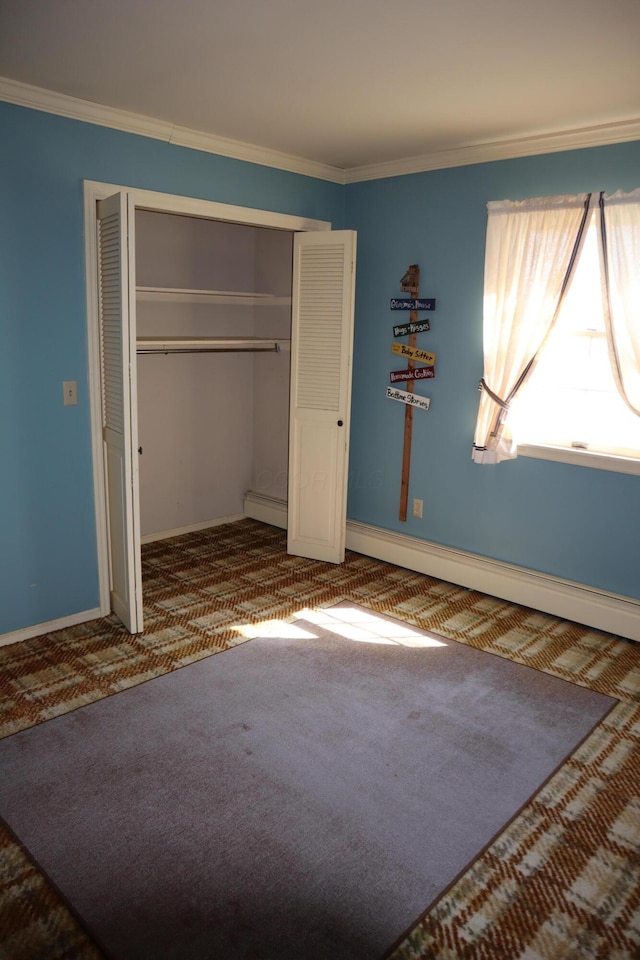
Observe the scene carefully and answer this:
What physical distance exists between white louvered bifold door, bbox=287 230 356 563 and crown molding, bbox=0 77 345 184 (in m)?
0.46

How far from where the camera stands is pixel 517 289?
372 cm

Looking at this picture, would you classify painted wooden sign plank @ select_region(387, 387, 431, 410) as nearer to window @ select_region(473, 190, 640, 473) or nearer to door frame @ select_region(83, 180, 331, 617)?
window @ select_region(473, 190, 640, 473)

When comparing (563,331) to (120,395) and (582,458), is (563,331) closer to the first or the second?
(582,458)

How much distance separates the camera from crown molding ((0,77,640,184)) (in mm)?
3132

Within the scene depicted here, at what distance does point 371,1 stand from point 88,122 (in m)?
1.77

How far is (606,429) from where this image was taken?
3643 millimetres

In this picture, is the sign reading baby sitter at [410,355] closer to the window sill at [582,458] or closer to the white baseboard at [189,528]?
the window sill at [582,458]

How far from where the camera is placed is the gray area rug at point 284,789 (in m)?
1.94

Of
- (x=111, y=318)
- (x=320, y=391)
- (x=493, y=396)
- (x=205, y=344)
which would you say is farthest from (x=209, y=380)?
(x=493, y=396)

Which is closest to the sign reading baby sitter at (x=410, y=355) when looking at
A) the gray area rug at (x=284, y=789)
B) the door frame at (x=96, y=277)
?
the door frame at (x=96, y=277)

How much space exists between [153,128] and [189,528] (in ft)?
8.98

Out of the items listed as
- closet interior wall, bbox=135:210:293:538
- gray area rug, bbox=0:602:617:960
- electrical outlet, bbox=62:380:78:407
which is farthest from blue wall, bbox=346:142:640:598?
electrical outlet, bbox=62:380:78:407

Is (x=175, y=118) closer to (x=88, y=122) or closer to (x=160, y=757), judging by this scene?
(x=88, y=122)

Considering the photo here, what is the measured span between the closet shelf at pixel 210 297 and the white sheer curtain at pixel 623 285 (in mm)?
2355
